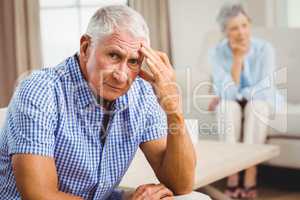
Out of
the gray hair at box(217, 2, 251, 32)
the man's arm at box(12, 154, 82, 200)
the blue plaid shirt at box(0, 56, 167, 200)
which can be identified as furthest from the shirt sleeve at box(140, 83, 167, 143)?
the gray hair at box(217, 2, 251, 32)

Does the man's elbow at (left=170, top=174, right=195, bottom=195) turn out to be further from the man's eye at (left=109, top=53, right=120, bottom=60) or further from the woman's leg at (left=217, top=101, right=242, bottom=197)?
the woman's leg at (left=217, top=101, right=242, bottom=197)

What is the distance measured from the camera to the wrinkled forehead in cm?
136

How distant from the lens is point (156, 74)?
145cm

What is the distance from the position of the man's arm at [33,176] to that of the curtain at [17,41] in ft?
8.69

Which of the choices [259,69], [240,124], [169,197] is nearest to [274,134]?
[240,124]

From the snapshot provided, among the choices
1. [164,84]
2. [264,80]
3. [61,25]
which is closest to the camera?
[164,84]

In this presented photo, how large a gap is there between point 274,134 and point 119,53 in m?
2.00

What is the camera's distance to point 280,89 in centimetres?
352

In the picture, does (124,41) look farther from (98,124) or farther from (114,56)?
(98,124)

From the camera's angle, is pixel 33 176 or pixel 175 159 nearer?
pixel 33 176

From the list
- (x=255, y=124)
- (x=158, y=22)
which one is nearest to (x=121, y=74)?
(x=255, y=124)

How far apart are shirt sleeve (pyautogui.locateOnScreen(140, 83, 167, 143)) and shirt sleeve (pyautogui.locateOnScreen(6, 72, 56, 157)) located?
0.29 m

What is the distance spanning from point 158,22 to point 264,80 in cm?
130

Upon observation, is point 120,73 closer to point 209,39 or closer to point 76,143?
point 76,143
